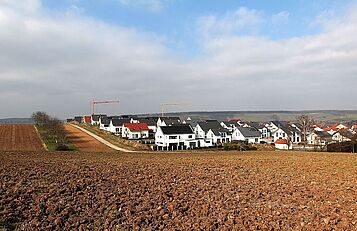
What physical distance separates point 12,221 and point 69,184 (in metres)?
4.16

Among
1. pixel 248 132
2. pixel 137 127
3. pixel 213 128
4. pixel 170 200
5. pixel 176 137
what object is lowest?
pixel 176 137

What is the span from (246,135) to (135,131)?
97.5 ft

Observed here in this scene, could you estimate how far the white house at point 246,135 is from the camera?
91.4m

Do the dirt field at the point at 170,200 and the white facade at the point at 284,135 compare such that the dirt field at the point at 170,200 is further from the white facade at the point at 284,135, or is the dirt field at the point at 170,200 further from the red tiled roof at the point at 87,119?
the red tiled roof at the point at 87,119

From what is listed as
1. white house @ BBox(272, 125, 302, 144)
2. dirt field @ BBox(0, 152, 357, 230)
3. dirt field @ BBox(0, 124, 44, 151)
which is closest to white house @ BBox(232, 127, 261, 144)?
white house @ BBox(272, 125, 302, 144)

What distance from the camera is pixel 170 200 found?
1297 cm

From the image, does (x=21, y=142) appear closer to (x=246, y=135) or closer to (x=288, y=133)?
(x=246, y=135)

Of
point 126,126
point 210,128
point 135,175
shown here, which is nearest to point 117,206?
point 135,175

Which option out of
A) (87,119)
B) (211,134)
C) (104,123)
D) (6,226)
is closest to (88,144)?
(211,134)

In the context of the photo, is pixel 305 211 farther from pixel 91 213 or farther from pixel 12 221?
pixel 12 221

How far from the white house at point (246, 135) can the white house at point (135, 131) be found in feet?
80.3

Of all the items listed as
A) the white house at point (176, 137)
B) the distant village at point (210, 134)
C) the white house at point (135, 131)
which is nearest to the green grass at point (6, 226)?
the distant village at point (210, 134)

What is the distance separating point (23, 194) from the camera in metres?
12.2

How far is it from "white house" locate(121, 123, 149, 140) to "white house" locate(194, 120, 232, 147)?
15.8 metres
